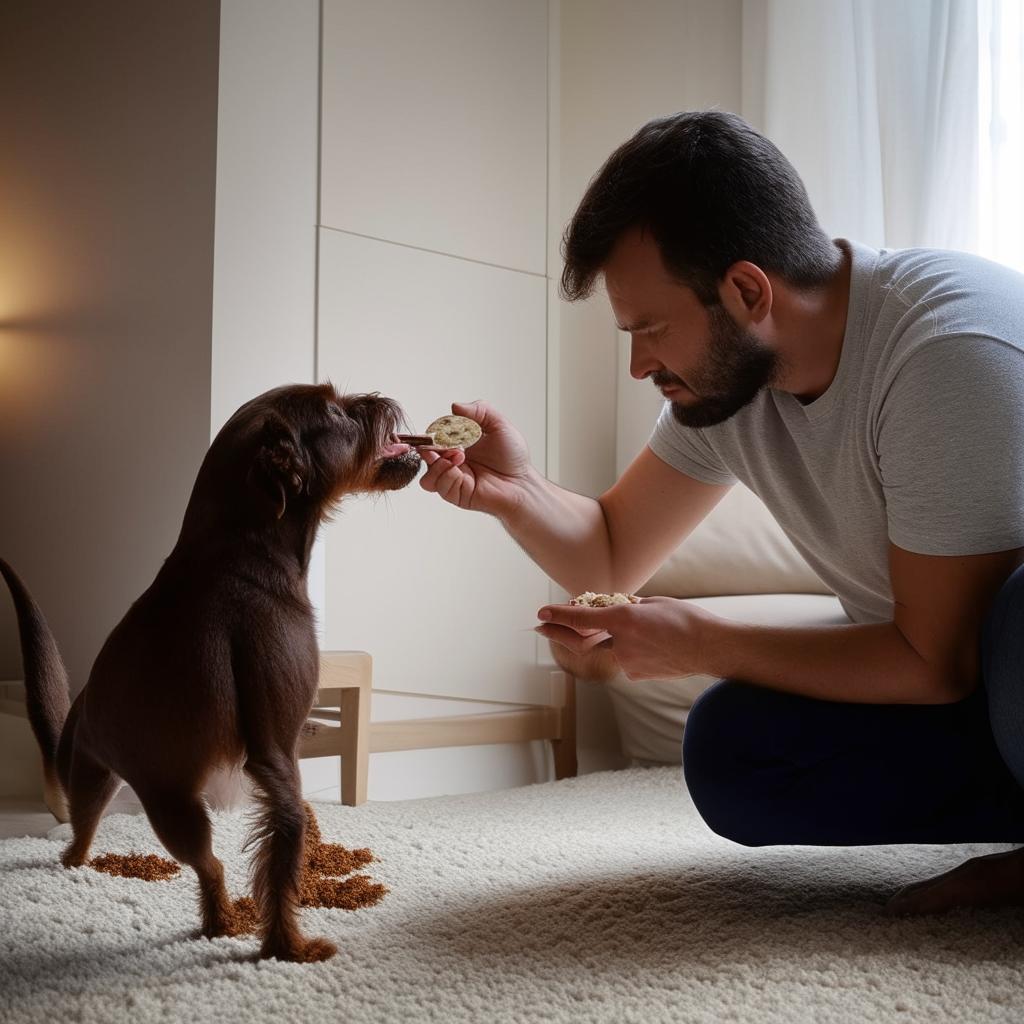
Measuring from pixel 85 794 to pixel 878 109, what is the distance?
271 cm

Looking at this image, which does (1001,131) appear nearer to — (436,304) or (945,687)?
(436,304)

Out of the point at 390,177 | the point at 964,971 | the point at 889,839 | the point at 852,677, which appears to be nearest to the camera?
the point at 964,971

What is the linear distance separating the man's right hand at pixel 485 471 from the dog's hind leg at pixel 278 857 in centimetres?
68

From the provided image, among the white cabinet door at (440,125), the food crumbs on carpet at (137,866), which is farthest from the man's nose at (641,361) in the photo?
the white cabinet door at (440,125)

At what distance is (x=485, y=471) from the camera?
76.0 inches

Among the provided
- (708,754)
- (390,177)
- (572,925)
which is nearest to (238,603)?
(572,925)

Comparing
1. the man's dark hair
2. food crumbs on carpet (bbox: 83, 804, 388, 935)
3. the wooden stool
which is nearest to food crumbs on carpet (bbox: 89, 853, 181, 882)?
food crumbs on carpet (bbox: 83, 804, 388, 935)

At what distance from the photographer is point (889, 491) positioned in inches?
57.0

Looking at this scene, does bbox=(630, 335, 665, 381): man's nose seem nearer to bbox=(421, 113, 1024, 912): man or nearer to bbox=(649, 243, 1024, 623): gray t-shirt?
bbox=(421, 113, 1024, 912): man

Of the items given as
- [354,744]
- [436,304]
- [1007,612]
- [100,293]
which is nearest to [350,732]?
[354,744]

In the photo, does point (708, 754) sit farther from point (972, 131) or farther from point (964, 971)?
point (972, 131)

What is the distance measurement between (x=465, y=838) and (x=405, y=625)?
90 centimetres

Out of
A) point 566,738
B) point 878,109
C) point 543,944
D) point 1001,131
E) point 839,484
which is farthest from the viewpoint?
point 566,738

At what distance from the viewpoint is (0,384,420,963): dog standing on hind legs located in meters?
1.26
